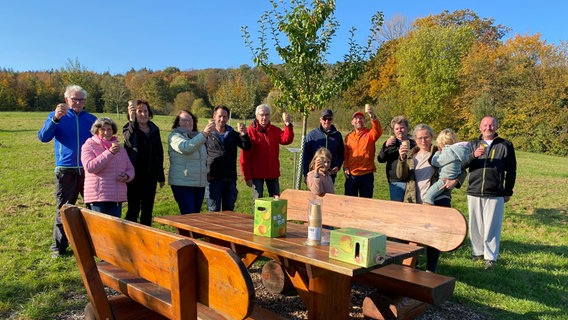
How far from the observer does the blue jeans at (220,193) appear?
5.42 metres

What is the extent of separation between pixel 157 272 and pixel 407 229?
2.27 meters

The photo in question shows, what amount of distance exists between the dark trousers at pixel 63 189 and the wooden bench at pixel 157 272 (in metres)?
2.12

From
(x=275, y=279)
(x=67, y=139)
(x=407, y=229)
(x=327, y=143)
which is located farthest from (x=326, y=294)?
(x=67, y=139)

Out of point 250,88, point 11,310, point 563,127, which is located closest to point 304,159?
point 11,310

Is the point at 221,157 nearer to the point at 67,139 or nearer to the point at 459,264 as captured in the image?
the point at 67,139

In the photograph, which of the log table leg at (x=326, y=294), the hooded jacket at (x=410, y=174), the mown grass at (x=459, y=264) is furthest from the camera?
the hooded jacket at (x=410, y=174)

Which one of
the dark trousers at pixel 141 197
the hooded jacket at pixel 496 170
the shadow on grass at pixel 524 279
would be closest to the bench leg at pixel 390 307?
the shadow on grass at pixel 524 279

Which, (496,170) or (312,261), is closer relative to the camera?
(312,261)

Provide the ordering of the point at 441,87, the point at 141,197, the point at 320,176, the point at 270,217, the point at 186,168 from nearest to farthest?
the point at 270,217 → the point at 320,176 → the point at 186,168 → the point at 141,197 → the point at 441,87

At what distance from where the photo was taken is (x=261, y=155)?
5777 millimetres

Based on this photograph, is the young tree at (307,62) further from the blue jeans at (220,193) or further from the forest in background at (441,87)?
the forest in background at (441,87)

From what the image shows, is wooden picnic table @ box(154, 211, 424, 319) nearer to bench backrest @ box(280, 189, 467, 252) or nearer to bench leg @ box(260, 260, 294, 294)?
bench backrest @ box(280, 189, 467, 252)

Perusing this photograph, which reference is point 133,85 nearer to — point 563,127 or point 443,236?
point 563,127

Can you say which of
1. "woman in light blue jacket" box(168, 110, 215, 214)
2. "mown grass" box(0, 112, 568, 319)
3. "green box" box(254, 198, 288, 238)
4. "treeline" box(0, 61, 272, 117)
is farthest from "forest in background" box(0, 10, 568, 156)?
"green box" box(254, 198, 288, 238)
